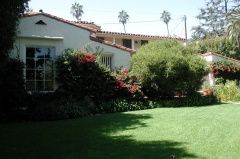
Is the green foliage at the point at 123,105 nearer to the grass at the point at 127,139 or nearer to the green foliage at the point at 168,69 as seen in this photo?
the green foliage at the point at 168,69

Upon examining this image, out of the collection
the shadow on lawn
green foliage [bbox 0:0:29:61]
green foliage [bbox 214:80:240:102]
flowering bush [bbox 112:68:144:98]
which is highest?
green foliage [bbox 0:0:29:61]

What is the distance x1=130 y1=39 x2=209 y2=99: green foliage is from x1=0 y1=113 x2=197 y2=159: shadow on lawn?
5.34 metres

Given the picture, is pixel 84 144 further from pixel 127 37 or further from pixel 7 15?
Result: pixel 127 37

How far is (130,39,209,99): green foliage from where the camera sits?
12773 millimetres

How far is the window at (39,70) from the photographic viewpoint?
12.1 m

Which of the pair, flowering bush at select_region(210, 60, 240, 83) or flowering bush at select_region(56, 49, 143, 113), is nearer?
flowering bush at select_region(56, 49, 143, 113)

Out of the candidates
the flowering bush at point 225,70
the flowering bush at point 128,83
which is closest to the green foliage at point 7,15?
the flowering bush at point 128,83

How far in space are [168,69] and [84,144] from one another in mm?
7665

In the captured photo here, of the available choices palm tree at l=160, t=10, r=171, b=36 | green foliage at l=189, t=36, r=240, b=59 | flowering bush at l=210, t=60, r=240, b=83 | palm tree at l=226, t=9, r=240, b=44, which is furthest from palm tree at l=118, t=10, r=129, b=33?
flowering bush at l=210, t=60, r=240, b=83

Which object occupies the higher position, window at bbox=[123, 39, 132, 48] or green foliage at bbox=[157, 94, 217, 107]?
window at bbox=[123, 39, 132, 48]

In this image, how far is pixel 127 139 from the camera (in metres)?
6.31

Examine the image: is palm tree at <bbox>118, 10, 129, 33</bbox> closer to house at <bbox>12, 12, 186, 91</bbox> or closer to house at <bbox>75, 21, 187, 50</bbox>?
house at <bbox>75, 21, 187, 50</bbox>

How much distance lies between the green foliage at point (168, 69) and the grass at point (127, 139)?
4.44 m

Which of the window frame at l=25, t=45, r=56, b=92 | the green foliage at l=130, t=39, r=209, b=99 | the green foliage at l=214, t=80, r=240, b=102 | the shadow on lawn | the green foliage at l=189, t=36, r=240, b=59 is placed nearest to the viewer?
the shadow on lawn
